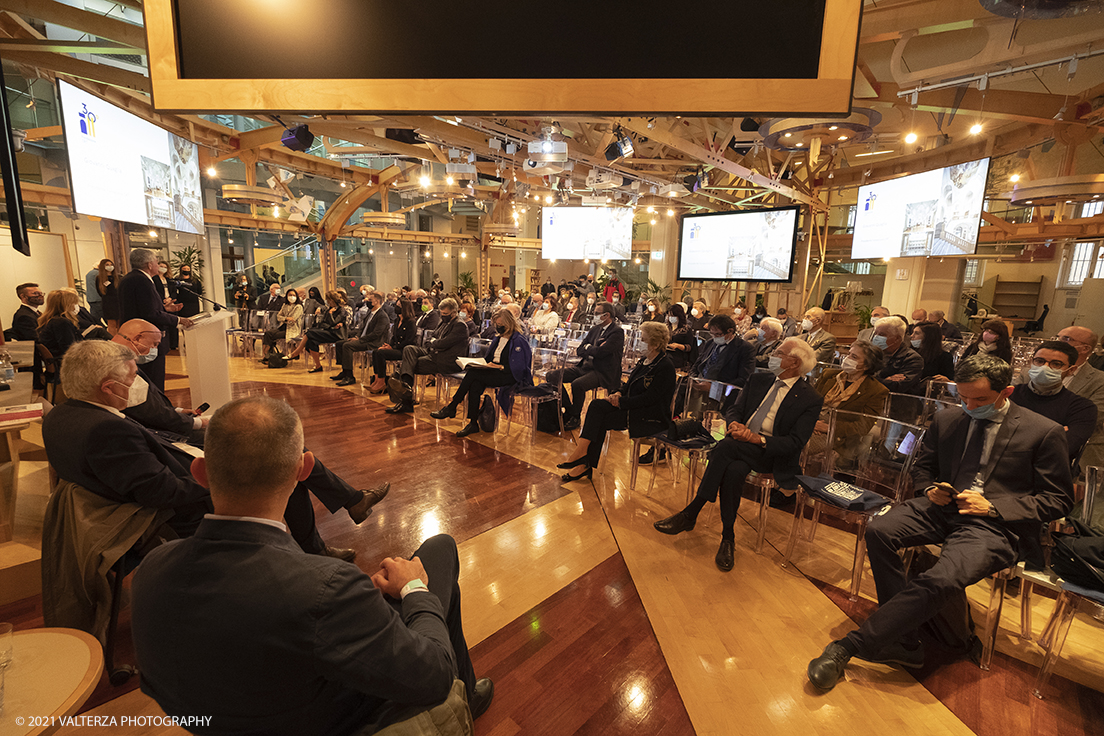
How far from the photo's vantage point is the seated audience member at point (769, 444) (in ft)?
10.5

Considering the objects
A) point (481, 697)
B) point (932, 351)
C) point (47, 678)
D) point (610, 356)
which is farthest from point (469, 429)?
point (932, 351)

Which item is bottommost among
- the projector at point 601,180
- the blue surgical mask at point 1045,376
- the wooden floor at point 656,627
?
the wooden floor at point 656,627

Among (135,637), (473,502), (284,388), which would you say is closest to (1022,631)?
(473,502)

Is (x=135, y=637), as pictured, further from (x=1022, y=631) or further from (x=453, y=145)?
(x=453, y=145)

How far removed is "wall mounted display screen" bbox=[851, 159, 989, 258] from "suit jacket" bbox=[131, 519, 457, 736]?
9511 millimetres

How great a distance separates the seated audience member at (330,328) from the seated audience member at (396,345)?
1.82m

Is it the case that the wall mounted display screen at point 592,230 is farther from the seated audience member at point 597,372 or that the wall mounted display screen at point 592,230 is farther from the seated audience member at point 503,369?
the seated audience member at point 503,369

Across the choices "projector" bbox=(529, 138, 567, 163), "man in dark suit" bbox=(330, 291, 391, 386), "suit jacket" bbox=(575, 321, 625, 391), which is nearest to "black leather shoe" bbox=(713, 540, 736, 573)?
"suit jacket" bbox=(575, 321, 625, 391)

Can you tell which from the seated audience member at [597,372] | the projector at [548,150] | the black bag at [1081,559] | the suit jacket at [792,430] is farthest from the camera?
the projector at [548,150]

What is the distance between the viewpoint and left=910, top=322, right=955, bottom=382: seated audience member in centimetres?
529

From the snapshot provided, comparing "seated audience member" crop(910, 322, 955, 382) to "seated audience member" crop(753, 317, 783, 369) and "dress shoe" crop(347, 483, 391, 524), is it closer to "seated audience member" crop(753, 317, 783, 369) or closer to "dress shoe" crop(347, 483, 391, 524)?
"seated audience member" crop(753, 317, 783, 369)

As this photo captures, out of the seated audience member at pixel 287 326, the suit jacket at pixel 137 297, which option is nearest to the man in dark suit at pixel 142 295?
the suit jacket at pixel 137 297

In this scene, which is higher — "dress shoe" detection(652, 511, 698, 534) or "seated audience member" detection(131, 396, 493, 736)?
"seated audience member" detection(131, 396, 493, 736)

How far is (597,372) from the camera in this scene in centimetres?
574
